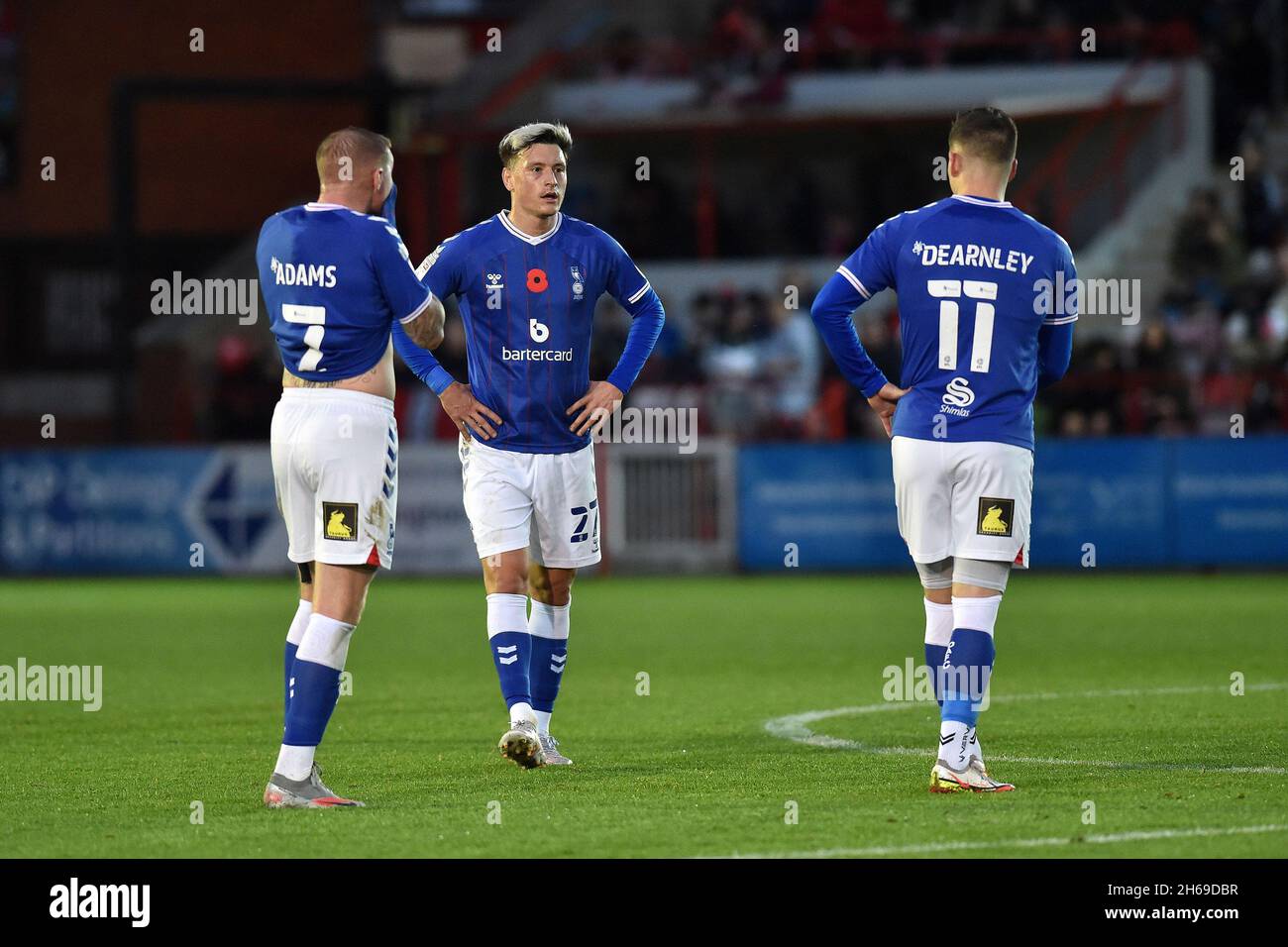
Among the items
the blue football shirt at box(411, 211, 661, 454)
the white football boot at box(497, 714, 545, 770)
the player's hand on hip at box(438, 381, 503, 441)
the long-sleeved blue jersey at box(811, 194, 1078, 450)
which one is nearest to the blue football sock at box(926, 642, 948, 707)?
the long-sleeved blue jersey at box(811, 194, 1078, 450)

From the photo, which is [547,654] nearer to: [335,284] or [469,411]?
[469,411]

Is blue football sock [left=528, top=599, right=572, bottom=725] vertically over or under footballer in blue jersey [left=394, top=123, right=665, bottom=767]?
under

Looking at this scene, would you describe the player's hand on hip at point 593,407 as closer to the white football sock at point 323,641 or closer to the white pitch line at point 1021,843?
the white football sock at point 323,641

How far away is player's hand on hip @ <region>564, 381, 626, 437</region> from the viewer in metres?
8.52

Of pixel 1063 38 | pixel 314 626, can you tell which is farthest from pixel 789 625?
pixel 1063 38

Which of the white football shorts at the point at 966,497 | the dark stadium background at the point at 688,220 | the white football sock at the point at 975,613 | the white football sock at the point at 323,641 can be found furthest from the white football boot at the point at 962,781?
the dark stadium background at the point at 688,220

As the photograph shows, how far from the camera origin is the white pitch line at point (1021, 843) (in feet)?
20.2

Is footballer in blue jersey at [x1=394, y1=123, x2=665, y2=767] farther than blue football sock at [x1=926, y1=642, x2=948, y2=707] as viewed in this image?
Yes

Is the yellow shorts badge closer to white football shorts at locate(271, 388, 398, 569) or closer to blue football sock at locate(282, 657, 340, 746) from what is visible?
white football shorts at locate(271, 388, 398, 569)

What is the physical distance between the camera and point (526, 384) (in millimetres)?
8578

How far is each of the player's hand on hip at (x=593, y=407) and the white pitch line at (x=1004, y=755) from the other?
1.69 m

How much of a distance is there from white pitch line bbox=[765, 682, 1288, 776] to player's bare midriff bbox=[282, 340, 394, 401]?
2545 mm

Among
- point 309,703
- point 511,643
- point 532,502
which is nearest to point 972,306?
point 532,502

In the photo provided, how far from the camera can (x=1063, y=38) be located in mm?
27891
